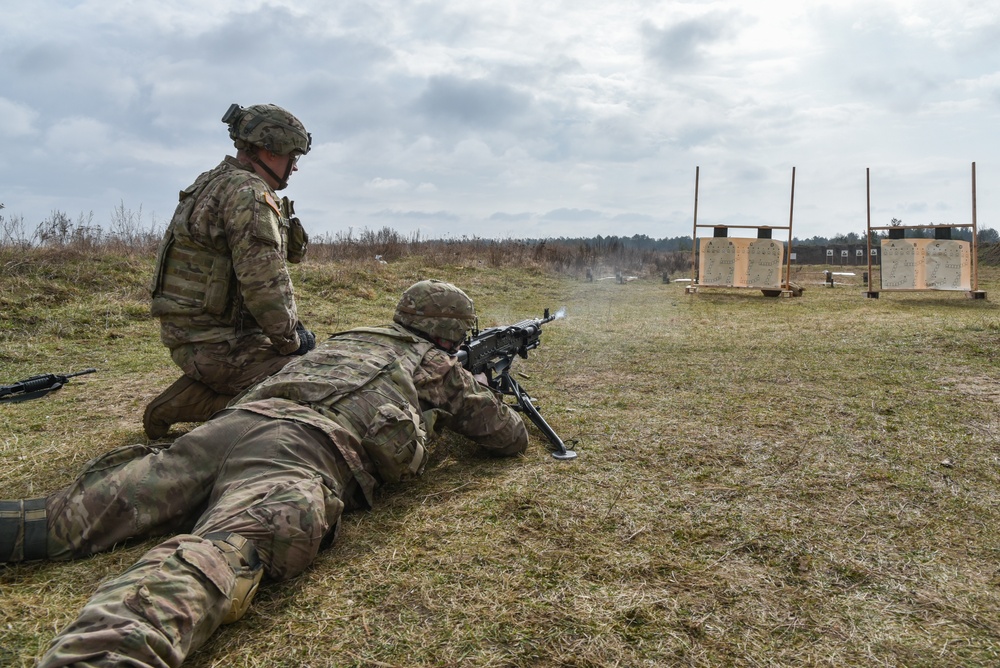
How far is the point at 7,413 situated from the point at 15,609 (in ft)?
11.1

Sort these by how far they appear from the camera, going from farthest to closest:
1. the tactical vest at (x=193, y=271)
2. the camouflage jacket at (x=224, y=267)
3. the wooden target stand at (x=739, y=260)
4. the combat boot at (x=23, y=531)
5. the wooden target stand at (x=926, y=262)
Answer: the wooden target stand at (x=739, y=260) → the wooden target stand at (x=926, y=262) → the tactical vest at (x=193, y=271) → the camouflage jacket at (x=224, y=267) → the combat boot at (x=23, y=531)

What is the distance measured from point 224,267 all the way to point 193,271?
206mm

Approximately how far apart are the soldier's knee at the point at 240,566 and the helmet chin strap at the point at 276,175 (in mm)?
2822

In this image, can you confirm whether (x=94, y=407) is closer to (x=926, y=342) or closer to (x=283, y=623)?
(x=283, y=623)

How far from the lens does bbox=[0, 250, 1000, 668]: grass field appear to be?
7.12 ft

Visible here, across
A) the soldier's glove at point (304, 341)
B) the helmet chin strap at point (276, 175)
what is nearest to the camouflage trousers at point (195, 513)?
the soldier's glove at point (304, 341)

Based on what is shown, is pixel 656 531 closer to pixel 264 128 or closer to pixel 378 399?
pixel 378 399

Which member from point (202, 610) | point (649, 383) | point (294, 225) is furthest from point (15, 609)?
point (649, 383)

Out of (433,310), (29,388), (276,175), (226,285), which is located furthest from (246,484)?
(29,388)

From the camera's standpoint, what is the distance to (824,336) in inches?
336

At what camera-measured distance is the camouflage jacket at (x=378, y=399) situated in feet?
9.70

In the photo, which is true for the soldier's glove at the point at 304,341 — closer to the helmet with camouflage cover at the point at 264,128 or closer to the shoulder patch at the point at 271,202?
the shoulder patch at the point at 271,202

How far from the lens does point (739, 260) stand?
1567 centimetres

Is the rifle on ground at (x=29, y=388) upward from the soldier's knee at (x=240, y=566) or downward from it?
upward
